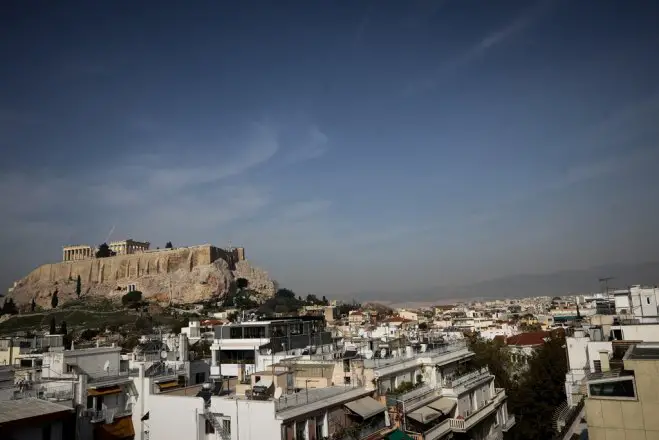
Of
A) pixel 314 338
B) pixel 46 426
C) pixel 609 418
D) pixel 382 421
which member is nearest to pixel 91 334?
pixel 314 338

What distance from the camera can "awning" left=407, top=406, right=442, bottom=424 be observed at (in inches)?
738

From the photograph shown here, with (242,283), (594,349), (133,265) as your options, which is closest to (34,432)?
(594,349)

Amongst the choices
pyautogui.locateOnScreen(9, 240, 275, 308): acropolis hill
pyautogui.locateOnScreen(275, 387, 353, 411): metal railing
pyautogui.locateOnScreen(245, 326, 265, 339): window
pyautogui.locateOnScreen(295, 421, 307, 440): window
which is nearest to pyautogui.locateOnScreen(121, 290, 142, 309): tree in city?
pyautogui.locateOnScreen(9, 240, 275, 308): acropolis hill

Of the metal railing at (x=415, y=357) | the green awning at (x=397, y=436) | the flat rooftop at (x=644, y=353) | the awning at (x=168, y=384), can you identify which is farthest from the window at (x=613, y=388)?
the awning at (x=168, y=384)

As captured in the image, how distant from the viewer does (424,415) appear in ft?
63.1

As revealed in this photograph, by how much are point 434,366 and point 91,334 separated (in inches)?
2614

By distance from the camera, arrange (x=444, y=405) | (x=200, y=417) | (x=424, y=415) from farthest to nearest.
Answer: (x=444, y=405) → (x=424, y=415) → (x=200, y=417)

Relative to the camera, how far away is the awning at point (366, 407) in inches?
659

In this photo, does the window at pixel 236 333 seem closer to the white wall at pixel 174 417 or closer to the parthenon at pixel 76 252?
the white wall at pixel 174 417

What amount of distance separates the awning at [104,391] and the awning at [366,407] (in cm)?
1052

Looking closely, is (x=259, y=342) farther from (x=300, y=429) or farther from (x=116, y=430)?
(x=300, y=429)

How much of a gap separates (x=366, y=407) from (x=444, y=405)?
5.32 meters

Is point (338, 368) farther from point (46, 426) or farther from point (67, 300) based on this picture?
point (67, 300)

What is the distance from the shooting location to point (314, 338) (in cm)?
3153
